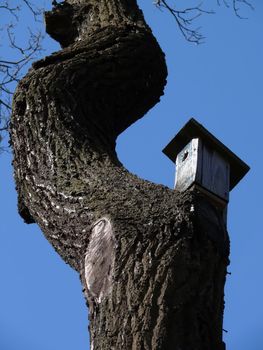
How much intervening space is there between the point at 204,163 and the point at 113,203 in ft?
3.77

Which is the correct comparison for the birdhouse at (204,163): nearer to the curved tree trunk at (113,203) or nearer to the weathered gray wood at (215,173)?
the weathered gray wood at (215,173)

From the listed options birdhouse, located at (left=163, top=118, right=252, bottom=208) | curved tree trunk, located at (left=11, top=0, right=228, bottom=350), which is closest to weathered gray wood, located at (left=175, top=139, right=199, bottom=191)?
birdhouse, located at (left=163, top=118, right=252, bottom=208)

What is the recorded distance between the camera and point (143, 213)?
2.21 meters

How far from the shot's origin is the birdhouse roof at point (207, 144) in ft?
11.6

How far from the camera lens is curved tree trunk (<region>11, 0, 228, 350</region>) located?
2.00 m

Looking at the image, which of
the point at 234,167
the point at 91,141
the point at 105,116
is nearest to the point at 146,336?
the point at 91,141

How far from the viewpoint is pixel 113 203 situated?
91.0 inches

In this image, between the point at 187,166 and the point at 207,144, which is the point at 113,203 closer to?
the point at 187,166

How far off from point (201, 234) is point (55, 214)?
22.1 inches

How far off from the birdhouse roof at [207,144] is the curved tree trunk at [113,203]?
1.00 ft

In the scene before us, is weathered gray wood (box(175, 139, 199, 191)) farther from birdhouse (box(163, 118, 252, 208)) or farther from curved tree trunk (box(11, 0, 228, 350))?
curved tree trunk (box(11, 0, 228, 350))

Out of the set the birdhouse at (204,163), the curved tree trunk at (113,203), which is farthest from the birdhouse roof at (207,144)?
the curved tree trunk at (113,203)

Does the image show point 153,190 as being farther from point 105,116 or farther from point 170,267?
point 105,116

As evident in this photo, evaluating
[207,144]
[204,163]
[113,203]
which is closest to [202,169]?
[204,163]
